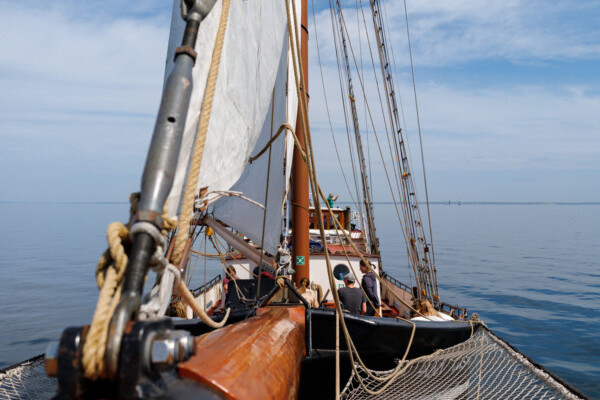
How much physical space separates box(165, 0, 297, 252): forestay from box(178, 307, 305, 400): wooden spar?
2.30 ft

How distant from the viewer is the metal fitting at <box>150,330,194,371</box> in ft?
3.73

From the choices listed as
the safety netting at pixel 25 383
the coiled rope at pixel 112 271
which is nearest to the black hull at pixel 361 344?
the coiled rope at pixel 112 271

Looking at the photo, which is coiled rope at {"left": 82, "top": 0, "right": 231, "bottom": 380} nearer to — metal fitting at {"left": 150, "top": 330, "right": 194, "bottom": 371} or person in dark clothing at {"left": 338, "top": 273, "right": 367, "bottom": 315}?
metal fitting at {"left": 150, "top": 330, "right": 194, "bottom": 371}

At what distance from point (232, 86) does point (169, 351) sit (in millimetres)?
2519

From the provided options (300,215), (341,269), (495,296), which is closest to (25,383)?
(300,215)

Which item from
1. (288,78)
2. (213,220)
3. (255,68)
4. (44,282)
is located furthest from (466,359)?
(44,282)

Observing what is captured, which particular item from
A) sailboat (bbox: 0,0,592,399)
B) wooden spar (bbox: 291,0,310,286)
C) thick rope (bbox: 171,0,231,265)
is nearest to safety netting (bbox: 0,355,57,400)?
sailboat (bbox: 0,0,592,399)

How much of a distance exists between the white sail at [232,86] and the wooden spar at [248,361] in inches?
27.7

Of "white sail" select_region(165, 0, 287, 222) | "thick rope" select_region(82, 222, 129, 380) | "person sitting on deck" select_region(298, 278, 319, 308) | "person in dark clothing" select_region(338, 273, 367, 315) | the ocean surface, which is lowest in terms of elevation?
the ocean surface

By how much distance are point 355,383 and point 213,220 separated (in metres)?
3.09

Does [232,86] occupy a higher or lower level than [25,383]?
higher

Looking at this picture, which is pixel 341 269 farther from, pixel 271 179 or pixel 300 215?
pixel 271 179

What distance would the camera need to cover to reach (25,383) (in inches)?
213

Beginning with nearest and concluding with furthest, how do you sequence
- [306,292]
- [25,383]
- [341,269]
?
[25,383]
[306,292]
[341,269]
